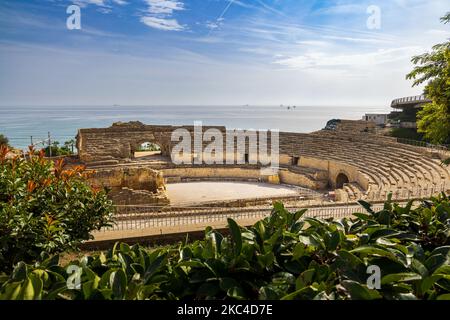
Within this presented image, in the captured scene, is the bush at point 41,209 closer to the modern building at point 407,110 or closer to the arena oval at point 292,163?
the arena oval at point 292,163

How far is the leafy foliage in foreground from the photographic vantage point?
217 cm

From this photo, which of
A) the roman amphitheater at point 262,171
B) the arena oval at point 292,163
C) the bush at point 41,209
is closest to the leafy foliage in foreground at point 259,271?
the bush at point 41,209

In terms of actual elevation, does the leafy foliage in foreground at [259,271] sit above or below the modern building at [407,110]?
below

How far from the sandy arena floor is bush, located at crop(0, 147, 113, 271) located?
Answer: 54.5 feet

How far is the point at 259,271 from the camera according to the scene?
2.56 meters

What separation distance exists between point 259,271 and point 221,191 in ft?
75.0

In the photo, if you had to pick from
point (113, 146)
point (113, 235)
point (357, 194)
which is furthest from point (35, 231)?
point (113, 146)

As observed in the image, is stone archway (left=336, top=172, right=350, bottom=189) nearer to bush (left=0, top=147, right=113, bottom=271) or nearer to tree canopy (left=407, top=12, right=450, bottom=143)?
tree canopy (left=407, top=12, right=450, bottom=143)

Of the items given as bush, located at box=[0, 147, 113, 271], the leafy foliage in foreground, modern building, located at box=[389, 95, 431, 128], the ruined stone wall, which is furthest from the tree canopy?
modern building, located at box=[389, 95, 431, 128]

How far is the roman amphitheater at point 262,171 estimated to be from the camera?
19.8 meters

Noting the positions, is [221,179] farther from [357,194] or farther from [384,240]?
[384,240]

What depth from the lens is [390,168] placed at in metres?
22.9

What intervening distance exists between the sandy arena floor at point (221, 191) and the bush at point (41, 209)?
16615 mm
